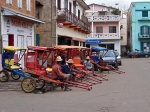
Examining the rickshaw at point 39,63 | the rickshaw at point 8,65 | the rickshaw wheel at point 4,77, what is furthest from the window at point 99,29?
the rickshaw at point 39,63

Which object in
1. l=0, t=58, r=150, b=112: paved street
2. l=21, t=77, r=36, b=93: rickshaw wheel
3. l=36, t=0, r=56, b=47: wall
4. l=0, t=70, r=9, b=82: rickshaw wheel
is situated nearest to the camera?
l=0, t=58, r=150, b=112: paved street

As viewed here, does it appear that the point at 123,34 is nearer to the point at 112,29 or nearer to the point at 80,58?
the point at 112,29

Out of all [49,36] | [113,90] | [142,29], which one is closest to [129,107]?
[113,90]

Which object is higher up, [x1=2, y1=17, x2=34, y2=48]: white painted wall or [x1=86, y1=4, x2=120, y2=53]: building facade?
[x1=86, y1=4, x2=120, y2=53]: building facade

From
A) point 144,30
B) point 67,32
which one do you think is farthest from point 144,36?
point 67,32

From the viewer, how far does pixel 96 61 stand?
2436 cm

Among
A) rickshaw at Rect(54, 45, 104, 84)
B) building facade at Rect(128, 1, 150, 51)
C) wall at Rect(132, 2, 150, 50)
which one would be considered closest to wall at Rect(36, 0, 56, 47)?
rickshaw at Rect(54, 45, 104, 84)

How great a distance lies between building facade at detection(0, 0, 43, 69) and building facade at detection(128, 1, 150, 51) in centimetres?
3989

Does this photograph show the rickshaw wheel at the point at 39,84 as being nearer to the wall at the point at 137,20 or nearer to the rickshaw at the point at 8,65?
the rickshaw at the point at 8,65

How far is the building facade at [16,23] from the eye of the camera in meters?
19.0

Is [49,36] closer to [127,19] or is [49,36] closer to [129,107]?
[129,107]

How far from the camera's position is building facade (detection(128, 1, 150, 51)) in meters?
62.4

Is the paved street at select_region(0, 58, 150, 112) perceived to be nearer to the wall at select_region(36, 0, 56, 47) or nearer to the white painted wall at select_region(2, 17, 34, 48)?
the white painted wall at select_region(2, 17, 34, 48)

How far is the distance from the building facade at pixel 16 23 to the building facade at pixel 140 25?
3989cm
